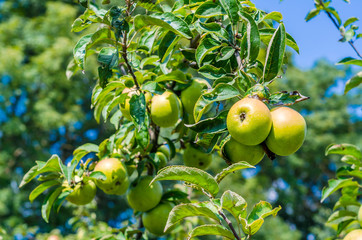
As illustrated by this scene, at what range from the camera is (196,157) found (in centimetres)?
115

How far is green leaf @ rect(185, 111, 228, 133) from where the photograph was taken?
30.0 inches

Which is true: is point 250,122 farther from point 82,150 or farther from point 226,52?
point 82,150

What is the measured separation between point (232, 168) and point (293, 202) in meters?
11.0

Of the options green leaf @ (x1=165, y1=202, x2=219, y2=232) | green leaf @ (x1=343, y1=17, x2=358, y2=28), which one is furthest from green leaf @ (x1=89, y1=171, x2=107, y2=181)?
green leaf @ (x1=343, y1=17, x2=358, y2=28)

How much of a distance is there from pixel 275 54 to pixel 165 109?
372mm

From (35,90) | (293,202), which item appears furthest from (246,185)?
(35,90)

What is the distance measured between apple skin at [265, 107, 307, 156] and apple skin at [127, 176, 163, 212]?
1.71 feet

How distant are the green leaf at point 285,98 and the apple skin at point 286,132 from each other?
0.10 feet

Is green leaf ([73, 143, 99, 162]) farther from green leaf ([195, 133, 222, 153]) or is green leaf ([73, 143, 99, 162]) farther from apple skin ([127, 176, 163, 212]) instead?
green leaf ([195, 133, 222, 153])

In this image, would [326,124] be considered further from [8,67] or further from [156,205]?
[156,205]

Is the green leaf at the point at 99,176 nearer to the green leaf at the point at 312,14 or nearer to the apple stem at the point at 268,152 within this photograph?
the apple stem at the point at 268,152

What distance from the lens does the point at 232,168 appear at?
0.65 metres

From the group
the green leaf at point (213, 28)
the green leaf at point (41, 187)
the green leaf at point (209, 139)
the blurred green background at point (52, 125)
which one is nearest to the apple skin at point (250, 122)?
the green leaf at point (209, 139)

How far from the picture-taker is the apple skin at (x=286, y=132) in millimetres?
691
